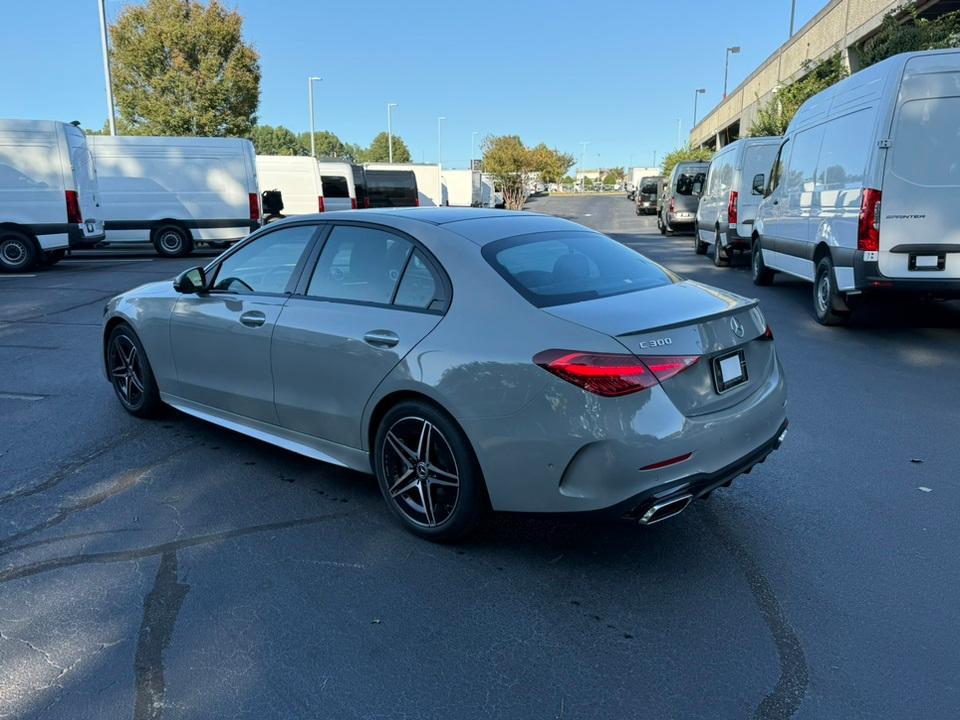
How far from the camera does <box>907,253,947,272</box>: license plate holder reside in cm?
734

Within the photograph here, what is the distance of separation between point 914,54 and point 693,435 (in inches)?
249

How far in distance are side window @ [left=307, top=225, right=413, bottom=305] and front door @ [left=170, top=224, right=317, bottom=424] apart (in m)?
0.22

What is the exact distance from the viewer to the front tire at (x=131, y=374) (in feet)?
17.5

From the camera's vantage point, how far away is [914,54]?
24.1 feet

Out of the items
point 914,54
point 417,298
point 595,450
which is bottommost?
point 595,450

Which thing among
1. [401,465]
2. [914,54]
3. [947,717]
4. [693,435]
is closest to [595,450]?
[693,435]

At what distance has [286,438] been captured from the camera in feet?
14.0

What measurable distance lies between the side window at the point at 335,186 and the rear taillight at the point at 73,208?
8.79m

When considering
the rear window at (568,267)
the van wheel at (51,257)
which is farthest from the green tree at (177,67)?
the rear window at (568,267)

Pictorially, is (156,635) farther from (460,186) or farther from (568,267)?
(460,186)

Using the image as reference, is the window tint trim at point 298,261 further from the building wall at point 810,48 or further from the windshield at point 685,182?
the windshield at point 685,182

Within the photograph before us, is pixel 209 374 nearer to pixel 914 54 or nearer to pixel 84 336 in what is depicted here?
pixel 84 336

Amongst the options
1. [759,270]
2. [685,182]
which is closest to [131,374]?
[759,270]

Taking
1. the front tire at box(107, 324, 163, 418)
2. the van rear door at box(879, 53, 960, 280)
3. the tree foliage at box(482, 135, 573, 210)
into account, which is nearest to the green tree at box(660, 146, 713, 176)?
the tree foliage at box(482, 135, 573, 210)
